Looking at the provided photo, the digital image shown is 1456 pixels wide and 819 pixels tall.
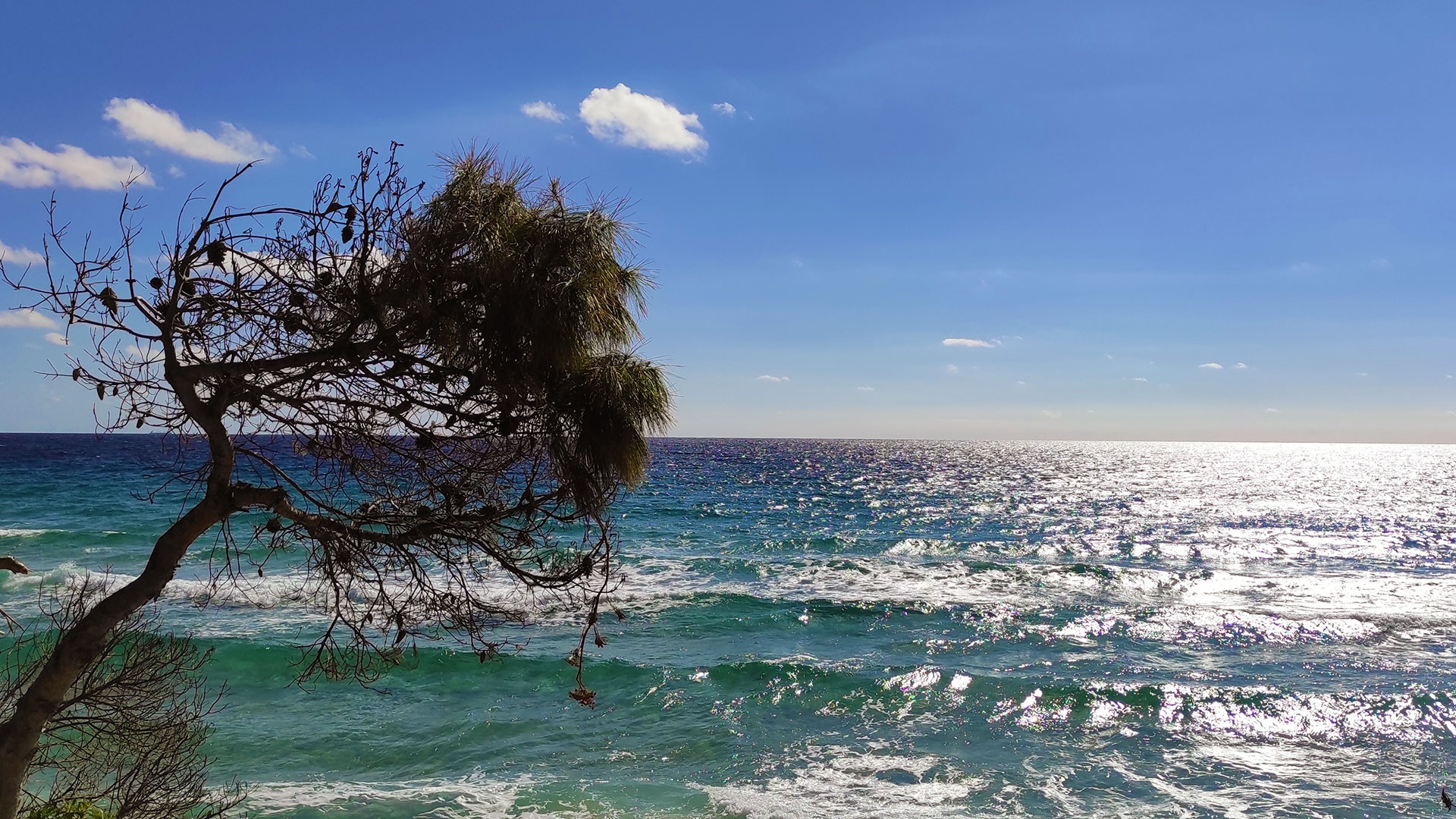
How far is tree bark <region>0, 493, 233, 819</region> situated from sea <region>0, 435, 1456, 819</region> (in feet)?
1.47

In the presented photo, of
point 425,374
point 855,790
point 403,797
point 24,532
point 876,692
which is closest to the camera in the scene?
point 425,374

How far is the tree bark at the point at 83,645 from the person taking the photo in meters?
3.93

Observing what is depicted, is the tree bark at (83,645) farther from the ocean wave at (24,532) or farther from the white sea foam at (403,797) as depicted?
the ocean wave at (24,532)

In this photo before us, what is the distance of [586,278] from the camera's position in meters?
3.47

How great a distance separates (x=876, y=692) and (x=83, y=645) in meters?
12.3

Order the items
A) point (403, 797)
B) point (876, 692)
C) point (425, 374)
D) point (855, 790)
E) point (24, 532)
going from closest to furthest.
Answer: point (425, 374) < point (403, 797) < point (855, 790) < point (876, 692) < point (24, 532)

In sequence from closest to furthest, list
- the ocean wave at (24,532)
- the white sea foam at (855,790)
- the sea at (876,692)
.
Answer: the white sea foam at (855,790) < the sea at (876,692) < the ocean wave at (24,532)

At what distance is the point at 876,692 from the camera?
14.4 metres

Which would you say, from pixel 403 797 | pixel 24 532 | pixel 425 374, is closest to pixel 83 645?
pixel 425 374

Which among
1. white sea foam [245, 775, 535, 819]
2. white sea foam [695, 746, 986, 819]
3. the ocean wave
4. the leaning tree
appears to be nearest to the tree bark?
the leaning tree

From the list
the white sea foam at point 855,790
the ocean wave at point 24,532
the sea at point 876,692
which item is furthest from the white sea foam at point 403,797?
the ocean wave at point 24,532

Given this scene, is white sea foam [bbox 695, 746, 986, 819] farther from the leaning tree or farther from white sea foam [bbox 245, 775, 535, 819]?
the leaning tree

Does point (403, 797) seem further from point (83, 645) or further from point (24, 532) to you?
point (24, 532)

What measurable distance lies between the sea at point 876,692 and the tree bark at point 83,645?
0.45m
